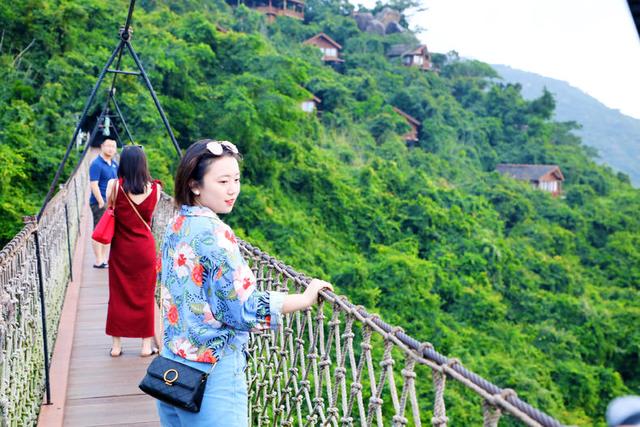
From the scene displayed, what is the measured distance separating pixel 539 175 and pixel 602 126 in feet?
152

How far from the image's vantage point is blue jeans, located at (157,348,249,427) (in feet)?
4.70

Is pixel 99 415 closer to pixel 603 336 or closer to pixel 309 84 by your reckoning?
pixel 603 336

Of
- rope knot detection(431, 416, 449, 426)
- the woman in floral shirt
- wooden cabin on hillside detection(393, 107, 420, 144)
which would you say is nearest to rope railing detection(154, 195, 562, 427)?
rope knot detection(431, 416, 449, 426)

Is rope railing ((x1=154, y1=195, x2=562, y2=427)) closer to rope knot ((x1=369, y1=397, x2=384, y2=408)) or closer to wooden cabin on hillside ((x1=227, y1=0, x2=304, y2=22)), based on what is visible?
rope knot ((x1=369, y1=397, x2=384, y2=408))

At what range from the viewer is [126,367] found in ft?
10.1

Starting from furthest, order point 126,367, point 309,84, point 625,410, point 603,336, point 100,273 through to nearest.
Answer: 1. point 309,84
2. point 603,336
3. point 100,273
4. point 126,367
5. point 625,410

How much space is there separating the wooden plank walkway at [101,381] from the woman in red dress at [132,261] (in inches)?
7.3

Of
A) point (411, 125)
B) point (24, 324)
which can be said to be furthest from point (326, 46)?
point (24, 324)

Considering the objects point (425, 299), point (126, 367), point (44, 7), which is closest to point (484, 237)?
point (425, 299)

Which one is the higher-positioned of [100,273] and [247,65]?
[247,65]

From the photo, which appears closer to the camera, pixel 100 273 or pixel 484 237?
pixel 100 273

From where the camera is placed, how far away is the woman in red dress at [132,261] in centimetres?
297

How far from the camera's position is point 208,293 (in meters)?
1.43

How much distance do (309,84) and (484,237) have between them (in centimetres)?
1014
